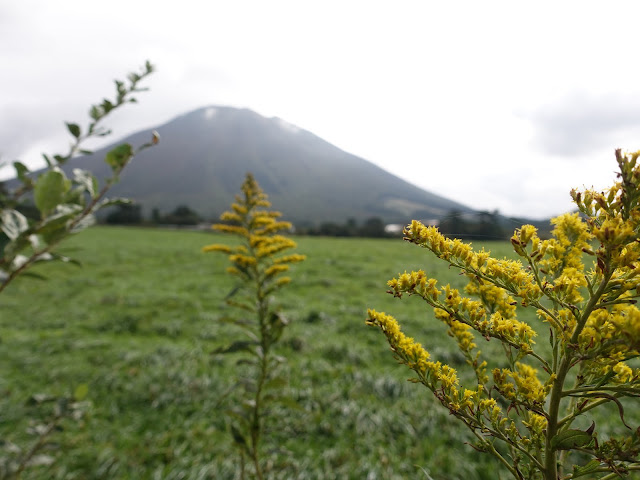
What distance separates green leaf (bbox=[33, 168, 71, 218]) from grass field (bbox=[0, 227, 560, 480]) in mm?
129

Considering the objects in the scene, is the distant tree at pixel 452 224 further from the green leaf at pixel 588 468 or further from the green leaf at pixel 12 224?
the green leaf at pixel 12 224

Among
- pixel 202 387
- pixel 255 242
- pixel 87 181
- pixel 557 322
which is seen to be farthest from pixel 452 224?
pixel 202 387

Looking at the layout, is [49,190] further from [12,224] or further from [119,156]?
[119,156]

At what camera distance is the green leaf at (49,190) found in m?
0.84

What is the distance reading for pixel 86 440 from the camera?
4238 mm

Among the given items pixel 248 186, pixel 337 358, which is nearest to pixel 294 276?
pixel 337 358

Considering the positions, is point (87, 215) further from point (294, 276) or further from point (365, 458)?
point (294, 276)

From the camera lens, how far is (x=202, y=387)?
5477 millimetres

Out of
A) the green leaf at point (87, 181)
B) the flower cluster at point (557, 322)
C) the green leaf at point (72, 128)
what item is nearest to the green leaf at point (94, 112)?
the green leaf at point (72, 128)

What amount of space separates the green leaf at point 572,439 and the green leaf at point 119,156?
4.48ft

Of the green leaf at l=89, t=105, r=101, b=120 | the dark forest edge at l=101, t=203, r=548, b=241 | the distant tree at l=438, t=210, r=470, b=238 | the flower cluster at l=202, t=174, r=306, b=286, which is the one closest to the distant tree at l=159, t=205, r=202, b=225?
the dark forest edge at l=101, t=203, r=548, b=241

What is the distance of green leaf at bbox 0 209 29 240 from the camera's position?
2.69 ft

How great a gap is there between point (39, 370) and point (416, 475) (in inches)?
261

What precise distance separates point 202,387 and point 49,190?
5.44 m
